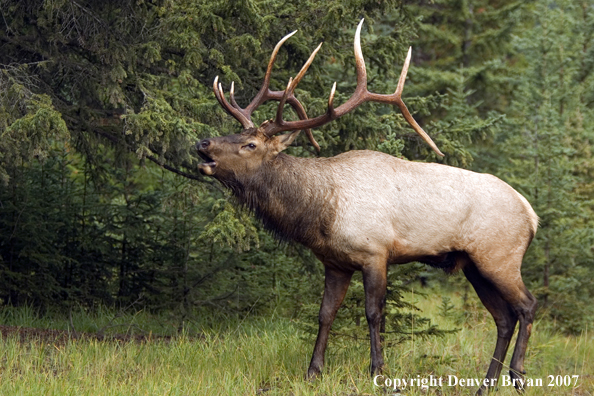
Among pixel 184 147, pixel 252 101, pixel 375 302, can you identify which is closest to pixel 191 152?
pixel 184 147

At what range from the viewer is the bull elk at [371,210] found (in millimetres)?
6402

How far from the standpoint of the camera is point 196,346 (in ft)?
24.0

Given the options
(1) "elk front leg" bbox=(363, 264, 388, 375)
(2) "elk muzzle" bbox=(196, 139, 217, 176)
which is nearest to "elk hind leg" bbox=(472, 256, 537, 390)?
(1) "elk front leg" bbox=(363, 264, 388, 375)

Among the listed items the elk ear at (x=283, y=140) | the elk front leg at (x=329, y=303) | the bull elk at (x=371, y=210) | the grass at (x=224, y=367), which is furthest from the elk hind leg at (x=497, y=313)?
the elk ear at (x=283, y=140)

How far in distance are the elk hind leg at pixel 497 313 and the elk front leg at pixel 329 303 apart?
1.10 metres

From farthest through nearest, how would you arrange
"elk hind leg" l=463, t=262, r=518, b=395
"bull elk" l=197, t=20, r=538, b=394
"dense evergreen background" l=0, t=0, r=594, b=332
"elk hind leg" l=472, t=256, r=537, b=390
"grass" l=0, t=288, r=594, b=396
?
1. "dense evergreen background" l=0, t=0, r=594, b=332
2. "elk hind leg" l=463, t=262, r=518, b=395
3. "elk hind leg" l=472, t=256, r=537, b=390
4. "bull elk" l=197, t=20, r=538, b=394
5. "grass" l=0, t=288, r=594, b=396

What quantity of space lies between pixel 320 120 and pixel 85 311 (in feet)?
14.7

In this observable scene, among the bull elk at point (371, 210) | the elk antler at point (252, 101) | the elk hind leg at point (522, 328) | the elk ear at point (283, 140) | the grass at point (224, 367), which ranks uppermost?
the elk antler at point (252, 101)

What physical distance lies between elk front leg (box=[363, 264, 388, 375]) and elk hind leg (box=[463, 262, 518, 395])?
91 centimetres

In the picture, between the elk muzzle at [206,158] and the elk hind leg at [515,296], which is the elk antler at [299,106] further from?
the elk hind leg at [515,296]

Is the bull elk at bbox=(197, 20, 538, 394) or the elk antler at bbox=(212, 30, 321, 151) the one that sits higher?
the elk antler at bbox=(212, 30, 321, 151)

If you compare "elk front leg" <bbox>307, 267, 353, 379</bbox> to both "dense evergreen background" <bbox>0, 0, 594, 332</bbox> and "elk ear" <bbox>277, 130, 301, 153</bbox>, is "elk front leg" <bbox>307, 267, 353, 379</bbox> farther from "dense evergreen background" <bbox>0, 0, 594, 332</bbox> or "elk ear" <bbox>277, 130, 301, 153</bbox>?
"elk ear" <bbox>277, 130, 301, 153</bbox>

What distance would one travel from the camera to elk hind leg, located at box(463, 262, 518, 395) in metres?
6.76

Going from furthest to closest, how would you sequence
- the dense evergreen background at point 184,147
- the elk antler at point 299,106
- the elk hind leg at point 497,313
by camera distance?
the dense evergreen background at point 184,147, the elk hind leg at point 497,313, the elk antler at point 299,106
